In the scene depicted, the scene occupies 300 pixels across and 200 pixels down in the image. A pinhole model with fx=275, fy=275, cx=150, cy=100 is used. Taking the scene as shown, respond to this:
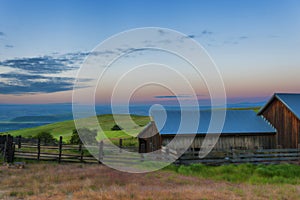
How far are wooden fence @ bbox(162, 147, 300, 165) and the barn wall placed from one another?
47.4 inches

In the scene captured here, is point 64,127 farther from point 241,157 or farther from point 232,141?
point 241,157

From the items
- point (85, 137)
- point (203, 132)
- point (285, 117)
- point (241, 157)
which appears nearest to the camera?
point (241, 157)

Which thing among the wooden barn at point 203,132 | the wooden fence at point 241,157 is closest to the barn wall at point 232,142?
the wooden barn at point 203,132

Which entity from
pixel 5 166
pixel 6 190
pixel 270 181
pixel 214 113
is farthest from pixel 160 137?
pixel 6 190

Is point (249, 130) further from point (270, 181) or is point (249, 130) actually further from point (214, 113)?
point (270, 181)

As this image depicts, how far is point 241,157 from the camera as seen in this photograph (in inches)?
859

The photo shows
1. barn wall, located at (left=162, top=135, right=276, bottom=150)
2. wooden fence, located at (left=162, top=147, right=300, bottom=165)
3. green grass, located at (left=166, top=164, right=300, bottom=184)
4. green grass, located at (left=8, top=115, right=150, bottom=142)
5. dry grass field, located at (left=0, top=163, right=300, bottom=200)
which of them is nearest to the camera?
dry grass field, located at (left=0, top=163, right=300, bottom=200)

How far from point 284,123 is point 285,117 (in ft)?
1.81

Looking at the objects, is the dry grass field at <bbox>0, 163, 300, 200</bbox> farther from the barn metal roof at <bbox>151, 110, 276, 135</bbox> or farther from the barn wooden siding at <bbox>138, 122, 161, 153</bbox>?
the barn wooden siding at <bbox>138, 122, 161, 153</bbox>

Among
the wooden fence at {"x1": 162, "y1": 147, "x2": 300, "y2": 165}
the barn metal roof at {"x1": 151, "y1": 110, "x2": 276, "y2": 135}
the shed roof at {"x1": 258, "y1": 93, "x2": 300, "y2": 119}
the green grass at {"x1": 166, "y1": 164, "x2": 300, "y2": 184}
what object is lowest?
the green grass at {"x1": 166, "y1": 164, "x2": 300, "y2": 184}

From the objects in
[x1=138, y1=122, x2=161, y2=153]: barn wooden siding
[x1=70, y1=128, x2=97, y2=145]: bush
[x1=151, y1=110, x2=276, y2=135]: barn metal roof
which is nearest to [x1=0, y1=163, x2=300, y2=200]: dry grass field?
[x1=151, y1=110, x2=276, y2=135]: barn metal roof

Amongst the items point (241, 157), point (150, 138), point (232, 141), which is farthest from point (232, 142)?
point (150, 138)

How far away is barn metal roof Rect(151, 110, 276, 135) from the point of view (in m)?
23.9

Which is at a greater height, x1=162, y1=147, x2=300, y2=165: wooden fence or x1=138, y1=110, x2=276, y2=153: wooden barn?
x1=138, y1=110, x2=276, y2=153: wooden barn
